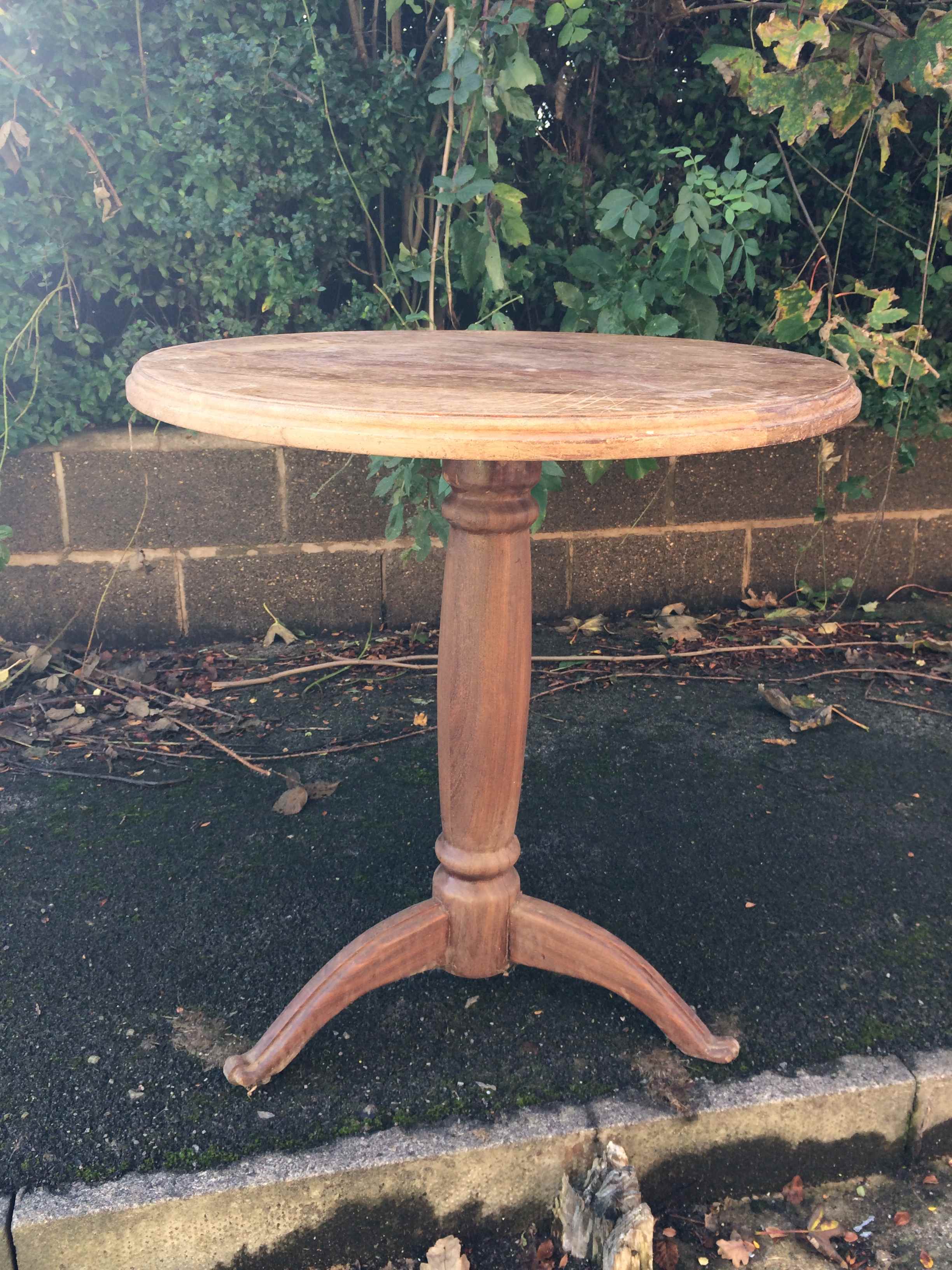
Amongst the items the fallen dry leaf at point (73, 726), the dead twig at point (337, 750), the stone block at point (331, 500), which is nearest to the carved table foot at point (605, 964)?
the dead twig at point (337, 750)

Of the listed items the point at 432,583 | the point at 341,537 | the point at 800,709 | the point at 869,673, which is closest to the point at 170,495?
the point at 341,537

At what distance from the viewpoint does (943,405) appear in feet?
11.2

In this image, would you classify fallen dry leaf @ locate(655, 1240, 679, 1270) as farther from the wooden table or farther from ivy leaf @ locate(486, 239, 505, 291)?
ivy leaf @ locate(486, 239, 505, 291)

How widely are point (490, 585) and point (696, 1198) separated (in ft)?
3.18

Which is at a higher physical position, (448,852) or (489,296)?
(489,296)

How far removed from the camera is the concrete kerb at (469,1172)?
1.38m

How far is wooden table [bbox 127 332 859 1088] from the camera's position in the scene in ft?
3.82

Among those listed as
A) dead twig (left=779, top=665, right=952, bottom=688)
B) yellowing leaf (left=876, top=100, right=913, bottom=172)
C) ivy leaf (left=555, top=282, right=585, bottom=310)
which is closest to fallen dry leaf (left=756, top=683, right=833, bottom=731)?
dead twig (left=779, top=665, right=952, bottom=688)

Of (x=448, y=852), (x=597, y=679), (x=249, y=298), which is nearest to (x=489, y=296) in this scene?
(x=249, y=298)

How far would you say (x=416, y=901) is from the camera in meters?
2.04

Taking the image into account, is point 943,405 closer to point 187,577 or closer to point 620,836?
point 620,836

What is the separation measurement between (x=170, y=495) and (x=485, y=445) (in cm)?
221

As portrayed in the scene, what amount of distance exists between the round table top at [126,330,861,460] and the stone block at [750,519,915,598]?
1.79 metres

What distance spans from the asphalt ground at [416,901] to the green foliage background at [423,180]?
0.89 meters
